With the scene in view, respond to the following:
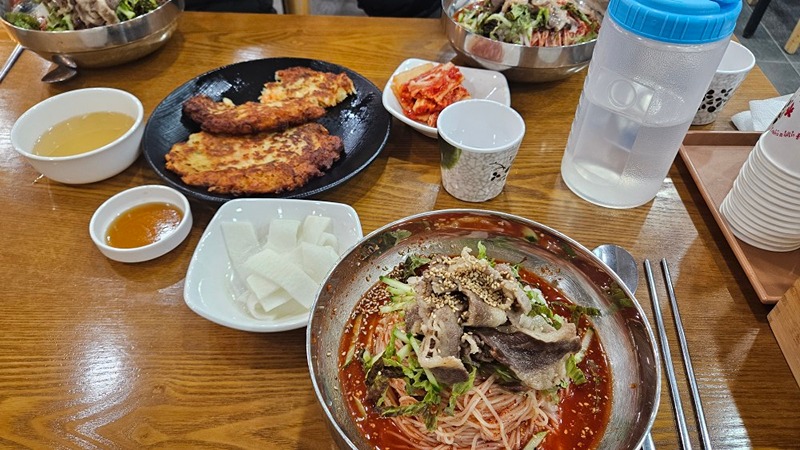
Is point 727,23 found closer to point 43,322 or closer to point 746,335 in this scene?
point 746,335

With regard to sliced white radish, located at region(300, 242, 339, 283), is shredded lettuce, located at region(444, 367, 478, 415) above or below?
above

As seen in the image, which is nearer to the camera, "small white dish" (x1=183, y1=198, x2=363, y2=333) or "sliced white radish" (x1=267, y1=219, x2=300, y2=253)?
"small white dish" (x1=183, y1=198, x2=363, y2=333)

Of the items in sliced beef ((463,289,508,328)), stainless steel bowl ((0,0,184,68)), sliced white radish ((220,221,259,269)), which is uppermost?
sliced beef ((463,289,508,328))

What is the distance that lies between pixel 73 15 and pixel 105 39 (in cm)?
20

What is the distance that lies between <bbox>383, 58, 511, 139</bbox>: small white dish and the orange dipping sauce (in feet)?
2.69

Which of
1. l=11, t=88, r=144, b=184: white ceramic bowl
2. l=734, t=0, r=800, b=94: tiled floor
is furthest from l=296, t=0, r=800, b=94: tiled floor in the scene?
l=11, t=88, r=144, b=184: white ceramic bowl

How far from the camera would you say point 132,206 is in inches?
63.2

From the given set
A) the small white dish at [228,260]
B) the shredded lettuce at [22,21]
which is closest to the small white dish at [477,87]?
the small white dish at [228,260]

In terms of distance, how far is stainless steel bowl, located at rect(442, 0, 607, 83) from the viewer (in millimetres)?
1929

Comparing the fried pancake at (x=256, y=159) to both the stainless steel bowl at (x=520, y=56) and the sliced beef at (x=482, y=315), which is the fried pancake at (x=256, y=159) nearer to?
the stainless steel bowl at (x=520, y=56)

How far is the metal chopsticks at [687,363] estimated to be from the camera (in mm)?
1133

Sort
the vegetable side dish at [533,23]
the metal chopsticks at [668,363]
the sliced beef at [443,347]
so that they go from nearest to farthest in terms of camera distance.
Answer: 1. the sliced beef at [443,347]
2. the metal chopsticks at [668,363]
3. the vegetable side dish at [533,23]

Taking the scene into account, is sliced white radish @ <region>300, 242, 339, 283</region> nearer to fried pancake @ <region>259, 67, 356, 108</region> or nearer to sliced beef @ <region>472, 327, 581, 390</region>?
sliced beef @ <region>472, 327, 581, 390</region>

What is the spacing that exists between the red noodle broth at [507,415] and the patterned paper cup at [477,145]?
62cm
